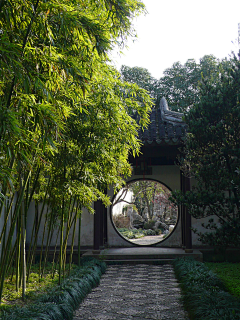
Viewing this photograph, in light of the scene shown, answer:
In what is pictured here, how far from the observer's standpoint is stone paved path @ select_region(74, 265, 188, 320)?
369 cm

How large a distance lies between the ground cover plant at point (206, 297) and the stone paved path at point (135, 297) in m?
0.18

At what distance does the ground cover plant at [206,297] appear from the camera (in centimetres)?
307

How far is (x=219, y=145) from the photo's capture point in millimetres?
4766

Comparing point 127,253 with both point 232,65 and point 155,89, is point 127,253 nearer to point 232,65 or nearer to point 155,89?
point 232,65

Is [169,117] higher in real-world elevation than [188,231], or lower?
higher

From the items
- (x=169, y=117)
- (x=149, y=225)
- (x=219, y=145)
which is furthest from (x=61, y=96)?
(x=149, y=225)

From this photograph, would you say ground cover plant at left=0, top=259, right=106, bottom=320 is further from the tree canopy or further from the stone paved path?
the tree canopy

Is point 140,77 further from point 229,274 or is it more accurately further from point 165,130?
point 229,274

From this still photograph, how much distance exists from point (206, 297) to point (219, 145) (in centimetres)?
211

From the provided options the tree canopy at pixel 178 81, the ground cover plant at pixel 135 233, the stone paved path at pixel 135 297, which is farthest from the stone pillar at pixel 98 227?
the tree canopy at pixel 178 81

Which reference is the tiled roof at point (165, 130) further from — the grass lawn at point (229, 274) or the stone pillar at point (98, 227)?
the grass lawn at point (229, 274)

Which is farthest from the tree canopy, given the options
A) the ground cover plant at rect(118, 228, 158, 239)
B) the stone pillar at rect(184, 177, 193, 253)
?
the stone pillar at rect(184, 177, 193, 253)

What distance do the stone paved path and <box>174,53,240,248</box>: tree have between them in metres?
1.09

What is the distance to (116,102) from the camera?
4.09 meters
